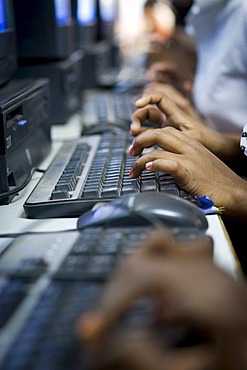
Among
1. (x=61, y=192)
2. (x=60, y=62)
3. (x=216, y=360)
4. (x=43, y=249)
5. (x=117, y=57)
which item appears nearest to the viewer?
(x=216, y=360)

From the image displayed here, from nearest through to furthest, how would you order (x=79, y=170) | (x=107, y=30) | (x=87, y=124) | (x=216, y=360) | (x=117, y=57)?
(x=216, y=360) → (x=79, y=170) → (x=87, y=124) → (x=107, y=30) → (x=117, y=57)

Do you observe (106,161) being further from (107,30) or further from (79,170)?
(107,30)

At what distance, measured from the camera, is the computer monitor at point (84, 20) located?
2.15m

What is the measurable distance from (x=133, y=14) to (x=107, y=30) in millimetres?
1753

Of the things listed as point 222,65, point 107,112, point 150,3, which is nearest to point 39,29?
point 107,112

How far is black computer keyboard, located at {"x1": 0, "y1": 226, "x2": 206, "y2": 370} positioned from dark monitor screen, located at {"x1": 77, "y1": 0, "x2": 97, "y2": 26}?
5.45 ft

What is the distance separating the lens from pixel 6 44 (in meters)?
1.27

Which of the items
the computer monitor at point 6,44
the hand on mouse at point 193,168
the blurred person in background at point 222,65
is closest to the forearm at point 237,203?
the hand on mouse at point 193,168

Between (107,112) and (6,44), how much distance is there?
1.42 ft

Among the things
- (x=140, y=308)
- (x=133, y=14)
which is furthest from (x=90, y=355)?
→ (x=133, y=14)

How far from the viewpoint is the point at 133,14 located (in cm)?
457

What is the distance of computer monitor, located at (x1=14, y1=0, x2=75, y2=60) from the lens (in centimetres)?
159

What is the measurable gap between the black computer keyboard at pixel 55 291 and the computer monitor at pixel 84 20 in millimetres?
1590

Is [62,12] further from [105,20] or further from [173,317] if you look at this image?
[173,317]
